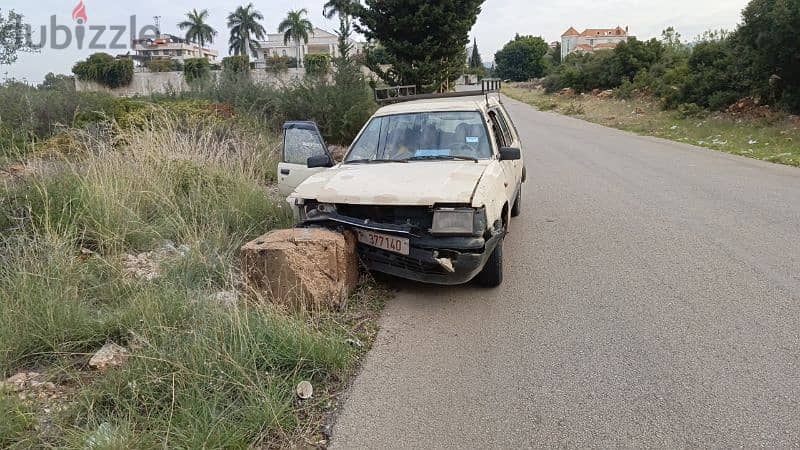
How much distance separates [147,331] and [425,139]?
10.9 feet

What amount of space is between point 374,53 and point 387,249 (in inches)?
558

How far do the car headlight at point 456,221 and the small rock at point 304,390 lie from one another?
1626 millimetres

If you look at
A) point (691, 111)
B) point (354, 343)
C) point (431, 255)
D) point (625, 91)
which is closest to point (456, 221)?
point (431, 255)

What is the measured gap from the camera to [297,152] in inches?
267

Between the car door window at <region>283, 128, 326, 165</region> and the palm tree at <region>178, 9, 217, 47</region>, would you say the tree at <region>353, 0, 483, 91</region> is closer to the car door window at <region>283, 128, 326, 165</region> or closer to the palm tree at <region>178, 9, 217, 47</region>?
the car door window at <region>283, 128, 326, 165</region>

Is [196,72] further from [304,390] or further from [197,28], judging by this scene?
[197,28]

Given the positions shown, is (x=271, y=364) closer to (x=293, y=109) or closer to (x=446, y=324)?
(x=446, y=324)

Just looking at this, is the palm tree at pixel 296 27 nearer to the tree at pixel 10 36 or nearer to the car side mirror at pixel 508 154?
the tree at pixel 10 36

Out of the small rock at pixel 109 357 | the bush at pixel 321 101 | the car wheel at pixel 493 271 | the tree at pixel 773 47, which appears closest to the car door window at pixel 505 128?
the car wheel at pixel 493 271

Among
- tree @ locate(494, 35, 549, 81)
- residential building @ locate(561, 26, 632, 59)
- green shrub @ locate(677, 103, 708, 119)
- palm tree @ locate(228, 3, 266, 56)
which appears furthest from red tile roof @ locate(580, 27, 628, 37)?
green shrub @ locate(677, 103, 708, 119)

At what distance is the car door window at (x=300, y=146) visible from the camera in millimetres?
6695

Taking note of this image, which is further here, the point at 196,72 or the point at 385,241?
the point at 196,72

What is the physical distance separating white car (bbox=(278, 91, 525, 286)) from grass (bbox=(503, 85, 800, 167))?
30.5 feet

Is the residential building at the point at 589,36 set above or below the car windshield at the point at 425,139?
above
